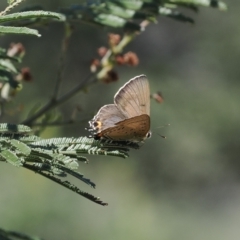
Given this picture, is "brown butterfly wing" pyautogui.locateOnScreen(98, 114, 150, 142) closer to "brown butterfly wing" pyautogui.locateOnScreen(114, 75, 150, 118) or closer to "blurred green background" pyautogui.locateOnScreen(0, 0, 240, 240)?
"brown butterfly wing" pyautogui.locateOnScreen(114, 75, 150, 118)

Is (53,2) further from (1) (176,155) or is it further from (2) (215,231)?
(2) (215,231)

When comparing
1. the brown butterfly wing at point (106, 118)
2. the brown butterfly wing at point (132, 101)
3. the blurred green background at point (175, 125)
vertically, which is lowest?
the blurred green background at point (175, 125)

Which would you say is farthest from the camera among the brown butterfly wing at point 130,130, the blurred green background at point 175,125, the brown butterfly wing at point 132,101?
the blurred green background at point 175,125

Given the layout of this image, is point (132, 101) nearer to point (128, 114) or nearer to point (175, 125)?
point (128, 114)

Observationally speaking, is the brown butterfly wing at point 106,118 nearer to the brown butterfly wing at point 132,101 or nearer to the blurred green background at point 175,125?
the brown butterfly wing at point 132,101

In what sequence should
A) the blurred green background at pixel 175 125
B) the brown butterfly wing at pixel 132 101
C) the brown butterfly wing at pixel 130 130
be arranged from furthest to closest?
the blurred green background at pixel 175 125 → the brown butterfly wing at pixel 132 101 → the brown butterfly wing at pixel 130 130

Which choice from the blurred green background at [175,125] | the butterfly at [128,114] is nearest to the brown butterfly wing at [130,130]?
the butterfly at [128,114]

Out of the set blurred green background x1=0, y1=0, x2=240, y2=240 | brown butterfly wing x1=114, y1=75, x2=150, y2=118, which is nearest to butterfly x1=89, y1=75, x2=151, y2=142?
brown butterfly wing x1=114, y1=75, x2=150, y2=118
